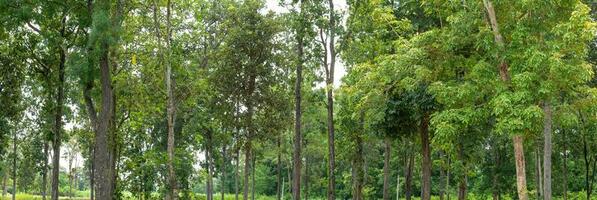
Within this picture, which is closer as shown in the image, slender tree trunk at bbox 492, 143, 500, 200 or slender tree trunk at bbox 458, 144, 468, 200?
slender tree trunk at bbox 458, 144, 468, 200

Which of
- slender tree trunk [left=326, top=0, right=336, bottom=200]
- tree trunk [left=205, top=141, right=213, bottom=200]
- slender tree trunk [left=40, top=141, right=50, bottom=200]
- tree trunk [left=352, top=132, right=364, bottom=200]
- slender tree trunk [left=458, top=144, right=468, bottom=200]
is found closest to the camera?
slender tree trunk [left=326, top=0, right=336, bottom=200]

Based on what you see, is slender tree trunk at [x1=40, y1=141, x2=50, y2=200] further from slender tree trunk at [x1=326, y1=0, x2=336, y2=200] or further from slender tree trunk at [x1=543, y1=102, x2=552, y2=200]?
slender tree trunk at [x1=543, y1=102, x2=552, y2=200]

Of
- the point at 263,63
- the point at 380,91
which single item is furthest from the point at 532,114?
the point at 263,63

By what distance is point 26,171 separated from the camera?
38469 mm

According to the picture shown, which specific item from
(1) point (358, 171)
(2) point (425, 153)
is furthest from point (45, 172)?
(2) point (425, 153)

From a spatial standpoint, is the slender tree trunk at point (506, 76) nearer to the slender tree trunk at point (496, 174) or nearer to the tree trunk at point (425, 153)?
the tree trunk at point (425, 153)

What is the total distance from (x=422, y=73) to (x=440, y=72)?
1.26 metres

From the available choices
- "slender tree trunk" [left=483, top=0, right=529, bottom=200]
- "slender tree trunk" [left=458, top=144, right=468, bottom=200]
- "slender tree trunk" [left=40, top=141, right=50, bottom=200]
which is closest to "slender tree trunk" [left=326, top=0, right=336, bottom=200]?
"slender tree trunk" [left=458, top=144, right=468, bottom=200]

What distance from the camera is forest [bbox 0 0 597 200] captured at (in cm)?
1109

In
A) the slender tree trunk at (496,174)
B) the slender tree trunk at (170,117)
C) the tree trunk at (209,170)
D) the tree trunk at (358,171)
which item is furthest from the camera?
the slender tree trunk at (496,174)

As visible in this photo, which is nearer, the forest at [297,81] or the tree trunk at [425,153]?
the forest at [297,81]

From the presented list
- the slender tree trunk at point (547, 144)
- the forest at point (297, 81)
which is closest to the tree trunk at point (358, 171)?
the forest at point (297, 81)

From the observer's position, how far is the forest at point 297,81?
36.4 ft

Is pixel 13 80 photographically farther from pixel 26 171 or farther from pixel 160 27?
pixel 26 171
